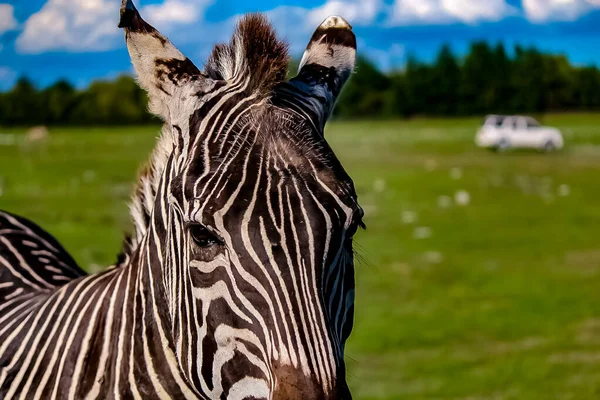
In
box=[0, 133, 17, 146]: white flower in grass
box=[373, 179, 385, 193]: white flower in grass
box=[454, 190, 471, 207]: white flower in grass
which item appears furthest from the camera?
box=[0, 133, 17, 146]: white flower in grass

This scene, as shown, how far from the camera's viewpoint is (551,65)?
66000mm

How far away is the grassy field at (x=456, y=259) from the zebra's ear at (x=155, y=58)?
0.87m

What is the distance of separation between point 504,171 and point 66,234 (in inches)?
869

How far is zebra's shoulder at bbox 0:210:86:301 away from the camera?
3.66 metres

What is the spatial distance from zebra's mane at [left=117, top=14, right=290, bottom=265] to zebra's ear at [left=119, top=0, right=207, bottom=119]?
15 centimetres

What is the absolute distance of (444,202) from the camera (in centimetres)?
2567

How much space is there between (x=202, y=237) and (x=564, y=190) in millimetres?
27477

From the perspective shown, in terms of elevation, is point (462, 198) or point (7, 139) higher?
point (7, 139)

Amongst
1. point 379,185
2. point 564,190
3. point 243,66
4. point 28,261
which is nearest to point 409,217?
point 379,185

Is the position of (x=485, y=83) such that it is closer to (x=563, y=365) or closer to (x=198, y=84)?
(x=563, y=365)

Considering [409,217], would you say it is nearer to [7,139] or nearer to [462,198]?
[462,198]

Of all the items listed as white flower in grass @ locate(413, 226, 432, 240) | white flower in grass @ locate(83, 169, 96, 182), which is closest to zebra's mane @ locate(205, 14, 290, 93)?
white flower in grass @ locate(413, 226, 432, 240)

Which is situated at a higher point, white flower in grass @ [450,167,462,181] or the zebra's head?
white flower in grass @ [450,167,462,181]

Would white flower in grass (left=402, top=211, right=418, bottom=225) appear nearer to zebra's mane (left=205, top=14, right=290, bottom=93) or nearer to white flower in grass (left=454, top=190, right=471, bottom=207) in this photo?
white flower in grass (left=454, top=190, right=471, bottom=207)
